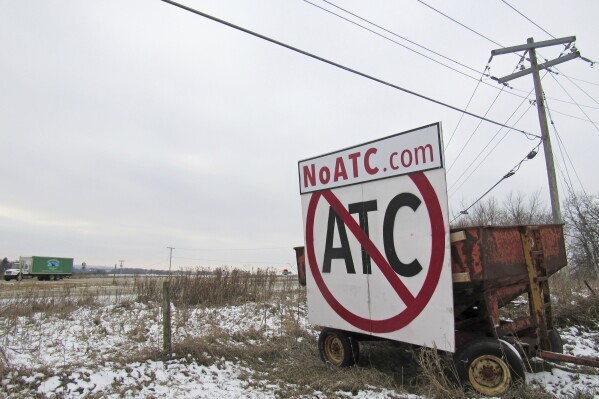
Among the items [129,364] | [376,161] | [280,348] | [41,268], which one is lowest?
[280,348]

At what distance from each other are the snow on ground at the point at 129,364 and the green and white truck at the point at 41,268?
4669 centimetres

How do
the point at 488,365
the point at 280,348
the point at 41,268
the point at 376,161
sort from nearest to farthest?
the point at 488,365, the point at 376,161, the point at 280,348, the point at 41,268

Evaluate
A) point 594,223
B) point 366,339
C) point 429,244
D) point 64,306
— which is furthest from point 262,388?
point 594,223

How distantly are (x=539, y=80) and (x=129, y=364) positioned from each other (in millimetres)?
15003

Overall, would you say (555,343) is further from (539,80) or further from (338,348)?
(539,80)

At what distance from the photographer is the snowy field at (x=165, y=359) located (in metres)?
4.71

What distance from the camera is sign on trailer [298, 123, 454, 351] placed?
443 centimetres

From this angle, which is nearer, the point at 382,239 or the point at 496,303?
the point at 496,303

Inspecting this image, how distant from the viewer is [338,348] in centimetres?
571

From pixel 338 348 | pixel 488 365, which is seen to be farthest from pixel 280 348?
pixel 488 365

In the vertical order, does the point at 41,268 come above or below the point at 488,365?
above

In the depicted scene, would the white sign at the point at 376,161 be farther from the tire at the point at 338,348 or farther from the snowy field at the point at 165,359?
the snowy field at the point at 165,359

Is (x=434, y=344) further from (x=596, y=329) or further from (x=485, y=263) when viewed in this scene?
(x=596, y=329)

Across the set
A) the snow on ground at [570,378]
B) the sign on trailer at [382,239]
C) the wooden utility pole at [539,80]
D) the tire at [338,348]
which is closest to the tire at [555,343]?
the snow on ground at [570,378]
